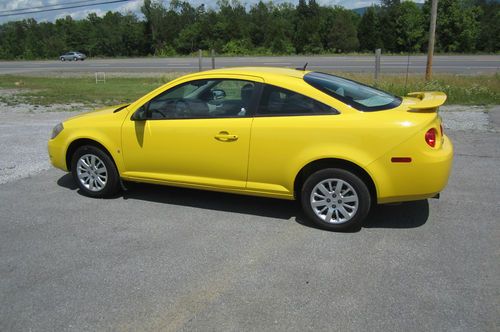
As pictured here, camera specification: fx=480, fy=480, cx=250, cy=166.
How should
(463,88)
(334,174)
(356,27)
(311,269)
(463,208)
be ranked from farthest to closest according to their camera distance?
(356,27) < (463,88) < (463,208) < (334,174) < (311,269)

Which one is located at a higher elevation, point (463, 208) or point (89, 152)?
point (89, 152)

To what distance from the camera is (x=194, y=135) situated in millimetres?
5000

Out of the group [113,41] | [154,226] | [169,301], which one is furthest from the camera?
[113,41]

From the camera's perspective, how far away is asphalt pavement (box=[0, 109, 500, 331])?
3.22 meters

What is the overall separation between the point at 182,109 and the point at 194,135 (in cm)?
37

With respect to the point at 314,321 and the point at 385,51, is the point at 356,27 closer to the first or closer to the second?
the point at 385,51

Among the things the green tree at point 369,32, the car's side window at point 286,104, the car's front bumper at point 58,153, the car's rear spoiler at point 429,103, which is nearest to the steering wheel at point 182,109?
the car's side window at point 286,104

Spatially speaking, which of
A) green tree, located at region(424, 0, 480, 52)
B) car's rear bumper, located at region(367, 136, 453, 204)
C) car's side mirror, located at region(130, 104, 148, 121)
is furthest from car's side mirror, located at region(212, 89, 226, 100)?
green tree, located at region(424, 0, 480, 52)

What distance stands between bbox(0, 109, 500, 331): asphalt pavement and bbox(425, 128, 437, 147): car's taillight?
0.87 m

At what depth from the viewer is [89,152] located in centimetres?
565

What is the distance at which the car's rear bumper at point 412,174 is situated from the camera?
4.27 meters

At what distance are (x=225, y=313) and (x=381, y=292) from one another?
3.76ft

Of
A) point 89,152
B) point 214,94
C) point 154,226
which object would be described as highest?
point 214,94

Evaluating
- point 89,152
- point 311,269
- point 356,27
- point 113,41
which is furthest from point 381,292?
point 113,41
